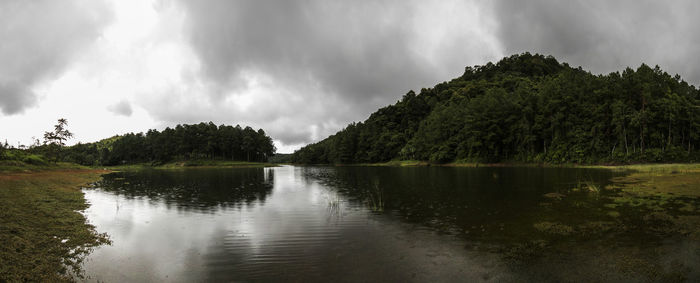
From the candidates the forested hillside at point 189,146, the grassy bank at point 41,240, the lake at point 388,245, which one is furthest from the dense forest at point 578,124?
the forested hillside at point 189,146

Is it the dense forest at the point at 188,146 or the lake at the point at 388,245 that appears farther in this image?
the dense forest at the point at 188,146

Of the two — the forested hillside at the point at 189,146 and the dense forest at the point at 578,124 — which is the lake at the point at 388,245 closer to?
the dense forest at the point at 578,124

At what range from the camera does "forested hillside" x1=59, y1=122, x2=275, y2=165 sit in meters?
167

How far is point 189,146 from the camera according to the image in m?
166

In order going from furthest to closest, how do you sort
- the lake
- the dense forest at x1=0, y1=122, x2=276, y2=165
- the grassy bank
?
the dense forest at x1=0, y1=122, x2=276, y2=165
the lake
the grassy bank

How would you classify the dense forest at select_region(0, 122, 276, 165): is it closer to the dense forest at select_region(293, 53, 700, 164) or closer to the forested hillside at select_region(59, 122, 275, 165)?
the forested hillside at select_region(59, 122, 275, 165)

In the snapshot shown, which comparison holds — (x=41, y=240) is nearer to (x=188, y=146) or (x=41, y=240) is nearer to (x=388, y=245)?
(x=388, y=245)

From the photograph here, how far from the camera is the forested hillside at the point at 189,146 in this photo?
167 m

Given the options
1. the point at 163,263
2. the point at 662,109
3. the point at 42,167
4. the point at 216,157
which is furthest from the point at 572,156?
the point at 216,157

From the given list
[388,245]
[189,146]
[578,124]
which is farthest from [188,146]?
[388,245]

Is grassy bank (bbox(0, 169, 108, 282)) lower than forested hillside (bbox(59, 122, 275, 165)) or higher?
lower

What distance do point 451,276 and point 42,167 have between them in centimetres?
8129

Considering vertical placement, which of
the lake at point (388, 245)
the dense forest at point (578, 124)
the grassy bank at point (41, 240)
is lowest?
the lake at point (388, 245)

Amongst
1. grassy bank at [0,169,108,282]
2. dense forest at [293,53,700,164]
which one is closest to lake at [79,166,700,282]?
grassy bank at [0,169,108,282]
